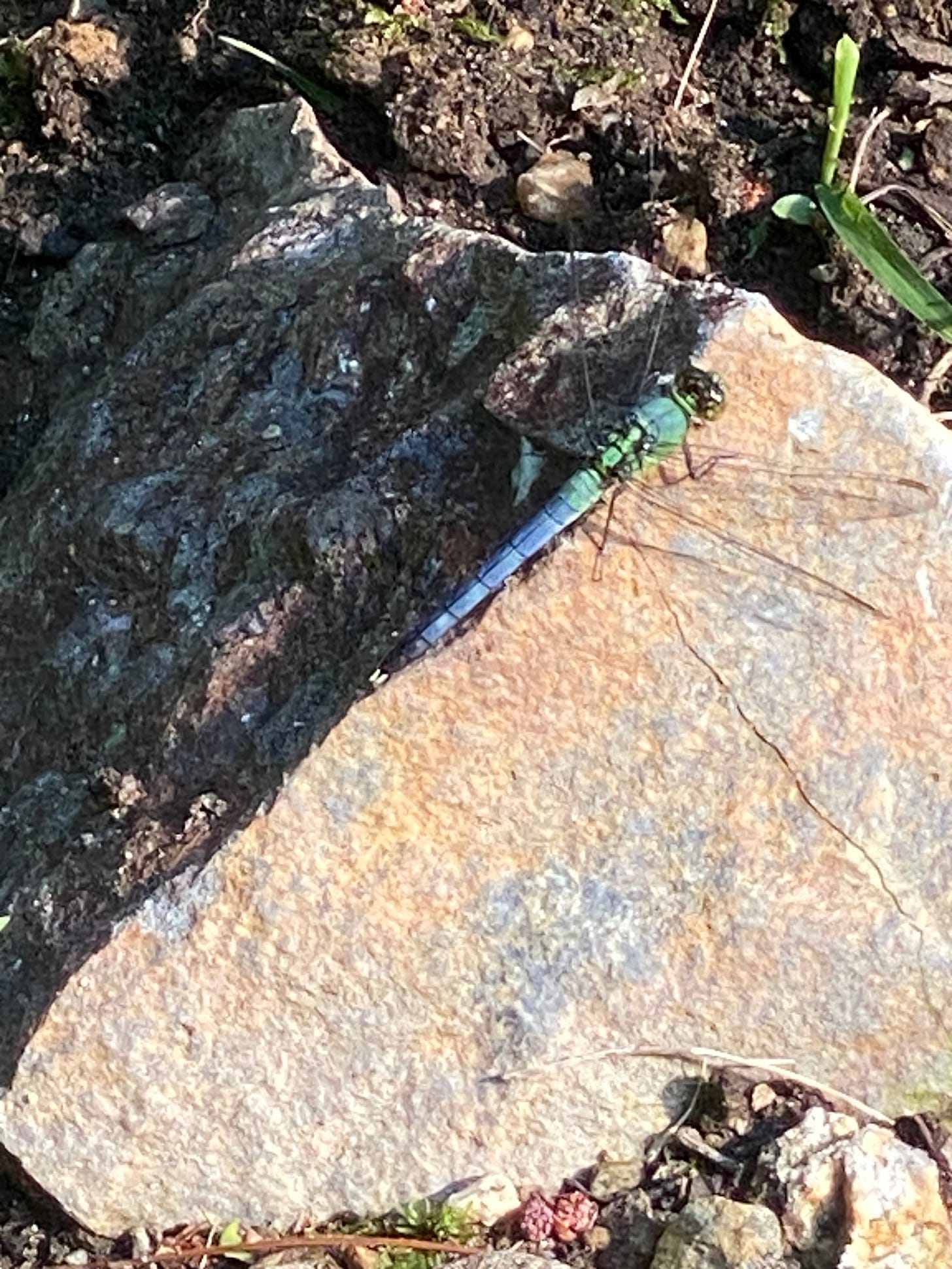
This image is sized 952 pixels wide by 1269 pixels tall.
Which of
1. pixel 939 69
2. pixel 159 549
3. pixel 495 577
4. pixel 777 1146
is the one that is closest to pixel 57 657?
pixel 159 549

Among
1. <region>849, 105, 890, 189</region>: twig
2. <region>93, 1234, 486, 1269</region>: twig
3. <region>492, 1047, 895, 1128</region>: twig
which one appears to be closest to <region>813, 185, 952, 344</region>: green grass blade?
<region>849, 105, 890, 189</region>: twig

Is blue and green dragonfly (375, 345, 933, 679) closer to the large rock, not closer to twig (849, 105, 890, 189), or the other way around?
the large rock

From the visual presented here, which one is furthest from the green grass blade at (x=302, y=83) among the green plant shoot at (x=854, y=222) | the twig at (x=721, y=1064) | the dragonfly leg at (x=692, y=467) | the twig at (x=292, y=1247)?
the twig at (x=292, y=1247)

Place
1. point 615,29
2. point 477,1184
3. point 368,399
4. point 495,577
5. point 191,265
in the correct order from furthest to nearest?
point 615,29
point 191,265
point 368,399
point 477,1184
point 495,577

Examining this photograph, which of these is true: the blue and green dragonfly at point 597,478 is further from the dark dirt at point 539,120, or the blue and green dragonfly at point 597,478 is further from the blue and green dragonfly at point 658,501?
the dark dirt at point 539,120

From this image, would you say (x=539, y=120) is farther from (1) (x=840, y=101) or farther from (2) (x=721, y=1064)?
(2) (x=721, y=1064)

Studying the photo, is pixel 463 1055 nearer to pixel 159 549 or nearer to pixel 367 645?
pixel 367 645

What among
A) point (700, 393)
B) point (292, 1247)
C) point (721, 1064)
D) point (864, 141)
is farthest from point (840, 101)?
point (292, 1247)
